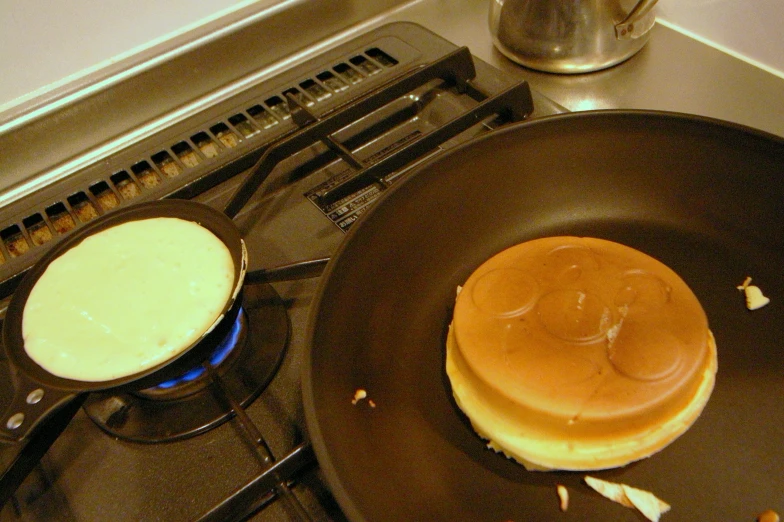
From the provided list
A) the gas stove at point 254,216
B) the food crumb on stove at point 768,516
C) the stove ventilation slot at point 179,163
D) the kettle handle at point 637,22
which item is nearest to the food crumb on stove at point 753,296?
the food crumb on stove at point 768,516

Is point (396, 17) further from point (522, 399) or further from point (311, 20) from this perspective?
point (522, 399)

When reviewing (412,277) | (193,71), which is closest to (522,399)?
(412,277)

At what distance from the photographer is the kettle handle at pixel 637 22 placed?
916mm

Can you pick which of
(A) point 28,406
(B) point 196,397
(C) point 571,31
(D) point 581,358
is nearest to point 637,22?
(C) point 571,31

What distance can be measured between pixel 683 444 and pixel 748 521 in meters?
0.08

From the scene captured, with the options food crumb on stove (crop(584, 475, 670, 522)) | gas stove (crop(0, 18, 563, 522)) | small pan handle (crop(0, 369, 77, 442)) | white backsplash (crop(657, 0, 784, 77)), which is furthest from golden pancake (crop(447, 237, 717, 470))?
white backsplash (crop(657, 0, 784, 77))

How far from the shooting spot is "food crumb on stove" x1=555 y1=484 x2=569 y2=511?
1.80ft

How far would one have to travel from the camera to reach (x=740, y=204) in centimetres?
70

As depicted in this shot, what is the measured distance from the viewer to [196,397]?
0.66 m

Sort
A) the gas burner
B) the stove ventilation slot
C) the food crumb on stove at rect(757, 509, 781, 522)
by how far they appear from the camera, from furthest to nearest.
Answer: the stove ventilation slot < the gas burner < the food crumb on stove at rect(757, 509, 781, 522)

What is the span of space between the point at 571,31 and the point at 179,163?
2.10 feet

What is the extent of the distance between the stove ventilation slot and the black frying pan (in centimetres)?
30

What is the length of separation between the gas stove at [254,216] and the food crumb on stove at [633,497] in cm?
24

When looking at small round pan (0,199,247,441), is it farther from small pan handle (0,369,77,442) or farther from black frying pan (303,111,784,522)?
black frying pan (303,111,784,522)
